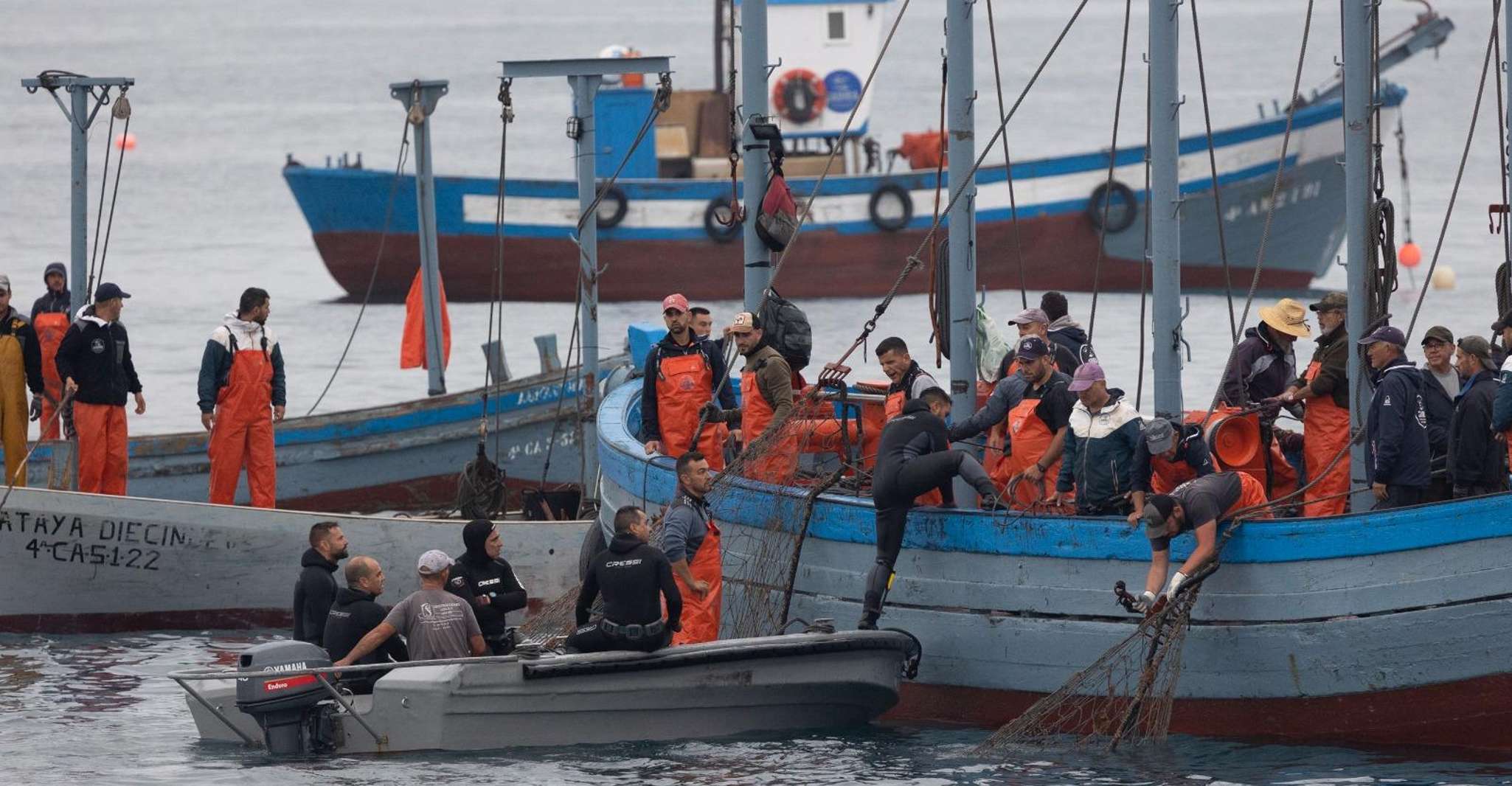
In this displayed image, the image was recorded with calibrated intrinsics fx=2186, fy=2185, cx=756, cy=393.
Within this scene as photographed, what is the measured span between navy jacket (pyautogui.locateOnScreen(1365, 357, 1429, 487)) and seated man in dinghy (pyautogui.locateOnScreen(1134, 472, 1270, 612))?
687 mm

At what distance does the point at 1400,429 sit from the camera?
1116 cm

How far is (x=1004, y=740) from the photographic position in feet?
38.6

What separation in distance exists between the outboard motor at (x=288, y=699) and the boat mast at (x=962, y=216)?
3781 millimetres

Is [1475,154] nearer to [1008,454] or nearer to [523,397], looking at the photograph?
[523,397]

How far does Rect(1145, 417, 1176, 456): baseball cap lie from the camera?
11.3 metres

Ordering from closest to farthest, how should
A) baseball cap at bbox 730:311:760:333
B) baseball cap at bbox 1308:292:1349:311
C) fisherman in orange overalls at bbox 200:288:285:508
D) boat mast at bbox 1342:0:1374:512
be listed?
boat mast at bbox 1342:0:1374:512 → baseball cap at bbox 1308:292:1349:311 → baseball cap at bbox 730:311:760:333 → fisherman in orange overalls at bbox 200:288:285:508

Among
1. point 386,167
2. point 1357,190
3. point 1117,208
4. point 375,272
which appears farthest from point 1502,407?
point 386,167

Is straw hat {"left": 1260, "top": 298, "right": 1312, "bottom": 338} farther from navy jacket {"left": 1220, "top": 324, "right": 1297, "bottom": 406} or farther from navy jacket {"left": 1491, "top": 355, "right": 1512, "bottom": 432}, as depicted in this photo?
navy jacket {"left": 1491, "top": 355, "right": 1512, "bottom": 432}

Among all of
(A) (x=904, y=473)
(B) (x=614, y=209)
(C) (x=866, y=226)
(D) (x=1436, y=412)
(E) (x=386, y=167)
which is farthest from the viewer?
(E) (x=386, y=167)

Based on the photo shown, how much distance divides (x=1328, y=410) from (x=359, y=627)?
5.57 meters

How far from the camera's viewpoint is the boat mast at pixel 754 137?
14.5 m

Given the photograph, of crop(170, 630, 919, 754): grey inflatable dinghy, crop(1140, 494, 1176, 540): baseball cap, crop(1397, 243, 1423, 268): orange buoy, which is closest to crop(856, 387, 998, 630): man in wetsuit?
crop(170, 630, 919, 754): grey inflatable dinghy

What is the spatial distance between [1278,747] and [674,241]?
88.3ft

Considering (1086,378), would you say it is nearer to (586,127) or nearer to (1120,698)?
(1120,698)
